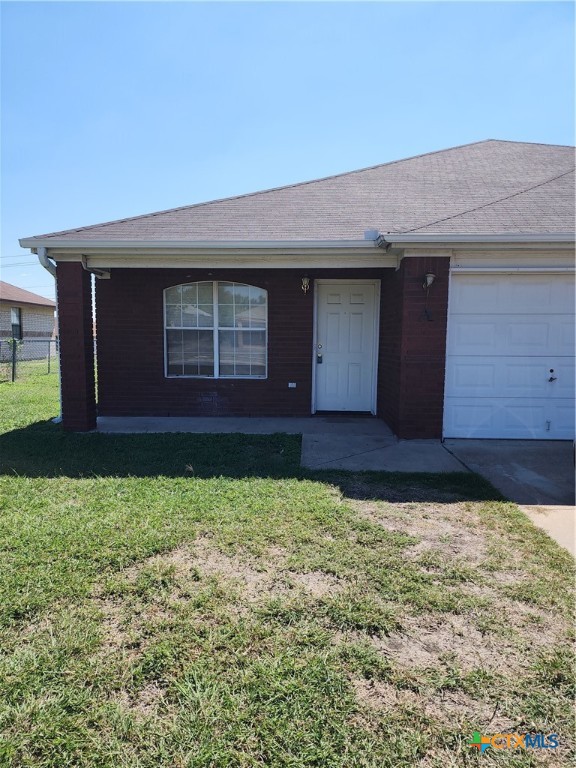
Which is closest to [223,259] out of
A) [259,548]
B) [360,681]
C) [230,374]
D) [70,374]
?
[230,374]

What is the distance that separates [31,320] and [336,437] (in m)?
24.7

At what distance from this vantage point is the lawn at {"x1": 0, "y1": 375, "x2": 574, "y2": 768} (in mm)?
1879

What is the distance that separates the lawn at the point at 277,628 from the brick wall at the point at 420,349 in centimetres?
198

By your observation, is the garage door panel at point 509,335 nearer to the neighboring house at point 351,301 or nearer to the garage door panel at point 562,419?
the neighboring house at point 351,301

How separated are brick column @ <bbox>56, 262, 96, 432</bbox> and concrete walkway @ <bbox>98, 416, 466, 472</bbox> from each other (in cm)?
47

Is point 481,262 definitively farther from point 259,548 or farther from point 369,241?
point 259,548

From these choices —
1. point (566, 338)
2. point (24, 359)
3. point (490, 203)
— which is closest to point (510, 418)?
point (566, 338)

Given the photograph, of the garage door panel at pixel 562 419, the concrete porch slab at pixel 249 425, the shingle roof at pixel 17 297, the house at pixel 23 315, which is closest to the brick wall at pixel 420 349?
the concrete porch slab at pixel 249 425

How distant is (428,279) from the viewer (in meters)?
6.18

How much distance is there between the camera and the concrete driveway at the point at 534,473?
13.1 ft

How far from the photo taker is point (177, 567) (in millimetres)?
3141

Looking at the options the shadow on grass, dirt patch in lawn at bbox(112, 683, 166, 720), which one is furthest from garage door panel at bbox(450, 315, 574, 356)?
dirt patch in lawn at bbox(112, 683, 166, 720)

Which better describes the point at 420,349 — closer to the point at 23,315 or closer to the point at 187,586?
the point at 187,586

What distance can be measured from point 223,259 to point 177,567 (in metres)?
5.03
